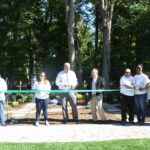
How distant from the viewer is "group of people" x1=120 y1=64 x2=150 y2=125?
48.2 feet

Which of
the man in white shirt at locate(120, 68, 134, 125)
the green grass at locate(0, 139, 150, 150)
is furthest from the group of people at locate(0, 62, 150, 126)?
the green grass at locate(0, 139, 150, 150)

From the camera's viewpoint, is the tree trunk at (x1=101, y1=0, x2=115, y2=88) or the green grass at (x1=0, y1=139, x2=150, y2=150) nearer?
the green grass at (x1=0, y1=139, x2=150, y2=150)

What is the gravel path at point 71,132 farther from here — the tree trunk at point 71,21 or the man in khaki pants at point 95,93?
the tree trunk at point 71,21

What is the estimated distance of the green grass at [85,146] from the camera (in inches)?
395

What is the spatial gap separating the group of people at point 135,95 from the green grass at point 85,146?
3.92 m

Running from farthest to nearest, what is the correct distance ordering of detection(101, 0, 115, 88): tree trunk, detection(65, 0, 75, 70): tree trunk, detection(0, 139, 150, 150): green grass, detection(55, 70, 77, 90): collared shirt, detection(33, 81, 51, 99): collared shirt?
detection(101, 0, 115, 88): tree trunk
detection(65, 0, 75, 70): tree trunk
detection(55, 70, 77, 90): collared shirt
detection(33, 81, 51, 99): collared shirt
detection(0, 139, 150, 150): green grass

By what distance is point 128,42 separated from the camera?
43375 millimetres

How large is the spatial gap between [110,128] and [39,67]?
33.1 m

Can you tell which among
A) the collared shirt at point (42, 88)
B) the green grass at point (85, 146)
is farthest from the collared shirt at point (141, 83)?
the green grass at point (85, 146)

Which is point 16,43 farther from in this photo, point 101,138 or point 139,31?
point 101,138

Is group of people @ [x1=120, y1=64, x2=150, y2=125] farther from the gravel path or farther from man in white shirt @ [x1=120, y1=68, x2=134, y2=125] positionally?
the gravel path

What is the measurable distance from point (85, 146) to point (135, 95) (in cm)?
494

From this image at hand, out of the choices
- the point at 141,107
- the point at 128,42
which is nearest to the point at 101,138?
the point at 141,107

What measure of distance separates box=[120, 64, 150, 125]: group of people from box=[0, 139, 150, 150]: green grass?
3.92 m
